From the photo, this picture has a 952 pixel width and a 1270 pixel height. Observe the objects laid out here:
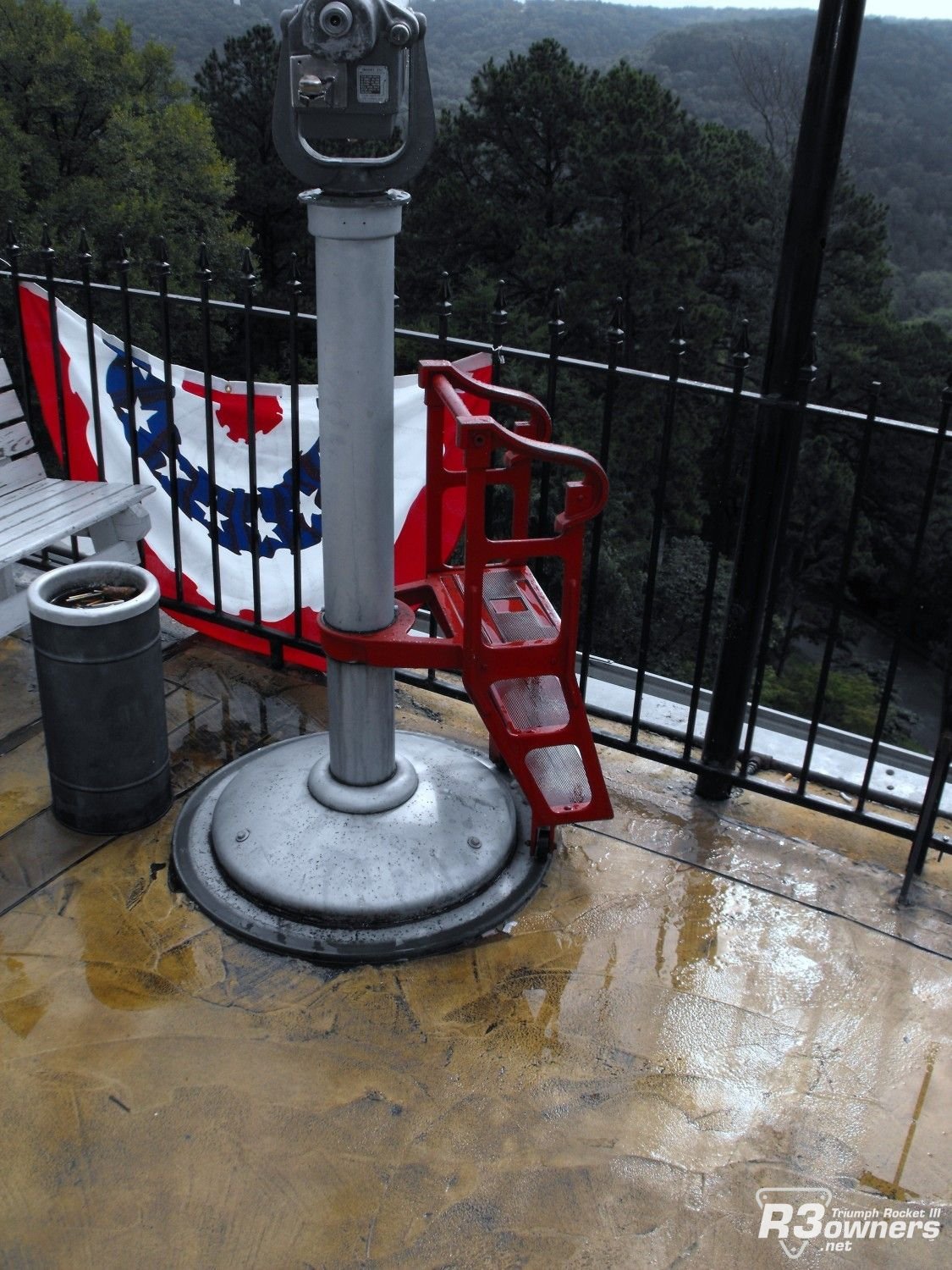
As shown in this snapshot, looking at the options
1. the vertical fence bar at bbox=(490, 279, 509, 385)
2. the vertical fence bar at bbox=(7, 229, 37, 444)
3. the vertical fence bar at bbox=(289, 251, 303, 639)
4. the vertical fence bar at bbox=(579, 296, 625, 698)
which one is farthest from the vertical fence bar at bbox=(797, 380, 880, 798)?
the vertical fence bar at bbox=(7, 229, 37, 444)

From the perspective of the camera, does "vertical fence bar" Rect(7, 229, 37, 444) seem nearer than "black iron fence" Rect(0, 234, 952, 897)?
No

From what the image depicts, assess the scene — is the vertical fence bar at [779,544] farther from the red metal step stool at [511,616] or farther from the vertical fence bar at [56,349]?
the vertical fence bar at [56,349]

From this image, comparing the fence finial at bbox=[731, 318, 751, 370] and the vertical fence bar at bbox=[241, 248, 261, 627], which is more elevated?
the fence finial at bbox=[731, 318, 751, 370]

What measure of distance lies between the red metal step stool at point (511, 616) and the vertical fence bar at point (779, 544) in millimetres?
621

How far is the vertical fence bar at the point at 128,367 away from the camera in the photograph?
3951 millimetres

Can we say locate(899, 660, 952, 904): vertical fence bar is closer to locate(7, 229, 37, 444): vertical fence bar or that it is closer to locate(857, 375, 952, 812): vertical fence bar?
locate(857, 375, 952, 812): vertical fence bar

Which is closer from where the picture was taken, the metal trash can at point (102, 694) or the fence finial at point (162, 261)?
the metal trash can at point (102, 694)

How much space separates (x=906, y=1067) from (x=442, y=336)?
256 cm

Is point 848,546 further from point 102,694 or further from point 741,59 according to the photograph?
point 741,59

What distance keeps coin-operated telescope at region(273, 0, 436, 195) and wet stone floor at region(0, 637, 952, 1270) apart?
2054mm

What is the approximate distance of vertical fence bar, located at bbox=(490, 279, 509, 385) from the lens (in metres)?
3.36

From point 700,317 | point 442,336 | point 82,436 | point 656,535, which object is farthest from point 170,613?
point 700,317

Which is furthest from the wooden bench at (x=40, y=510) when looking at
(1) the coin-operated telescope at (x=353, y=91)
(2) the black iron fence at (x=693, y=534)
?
(1) the coin-operated telescope at (x=353, y=91)

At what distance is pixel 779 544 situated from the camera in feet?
11.3
